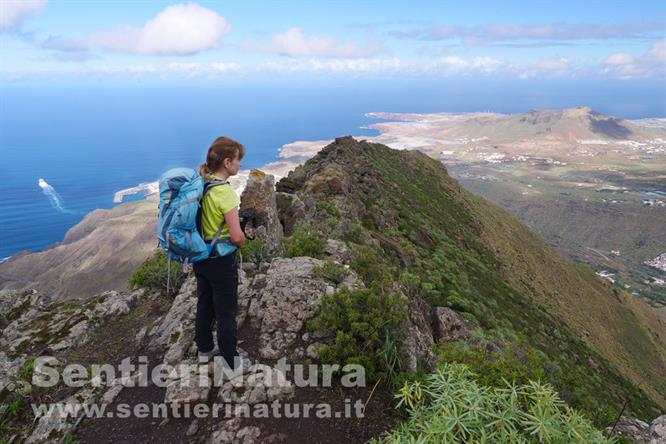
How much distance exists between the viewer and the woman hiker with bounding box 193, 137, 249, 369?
5266 millimetres

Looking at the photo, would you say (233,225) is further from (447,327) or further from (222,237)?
(447,327)

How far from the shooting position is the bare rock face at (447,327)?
446 inches

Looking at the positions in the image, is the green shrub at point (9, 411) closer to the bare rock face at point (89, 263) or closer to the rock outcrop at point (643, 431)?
the rock outcrop at point (643, 431)

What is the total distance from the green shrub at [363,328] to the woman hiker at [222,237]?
1.62 meters

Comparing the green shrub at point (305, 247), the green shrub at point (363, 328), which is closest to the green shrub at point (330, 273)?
the green shrub at point (363, 328)

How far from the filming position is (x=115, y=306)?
9328 mm

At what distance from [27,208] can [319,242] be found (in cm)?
21284

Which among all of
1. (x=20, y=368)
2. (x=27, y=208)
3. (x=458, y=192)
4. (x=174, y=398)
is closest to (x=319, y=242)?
(x=174, y=398)

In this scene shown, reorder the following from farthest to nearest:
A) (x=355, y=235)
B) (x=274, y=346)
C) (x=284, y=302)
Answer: (x=355, y=235)
(x=284, y=302)
(x=274, y=346)

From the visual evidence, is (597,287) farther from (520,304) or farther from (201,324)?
(201,324)

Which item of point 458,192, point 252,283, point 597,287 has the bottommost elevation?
point 597,287

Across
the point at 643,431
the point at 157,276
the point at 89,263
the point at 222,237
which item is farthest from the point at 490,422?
the point at 89,263

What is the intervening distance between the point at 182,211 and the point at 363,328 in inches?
134

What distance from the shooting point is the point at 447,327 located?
11.9 metres
